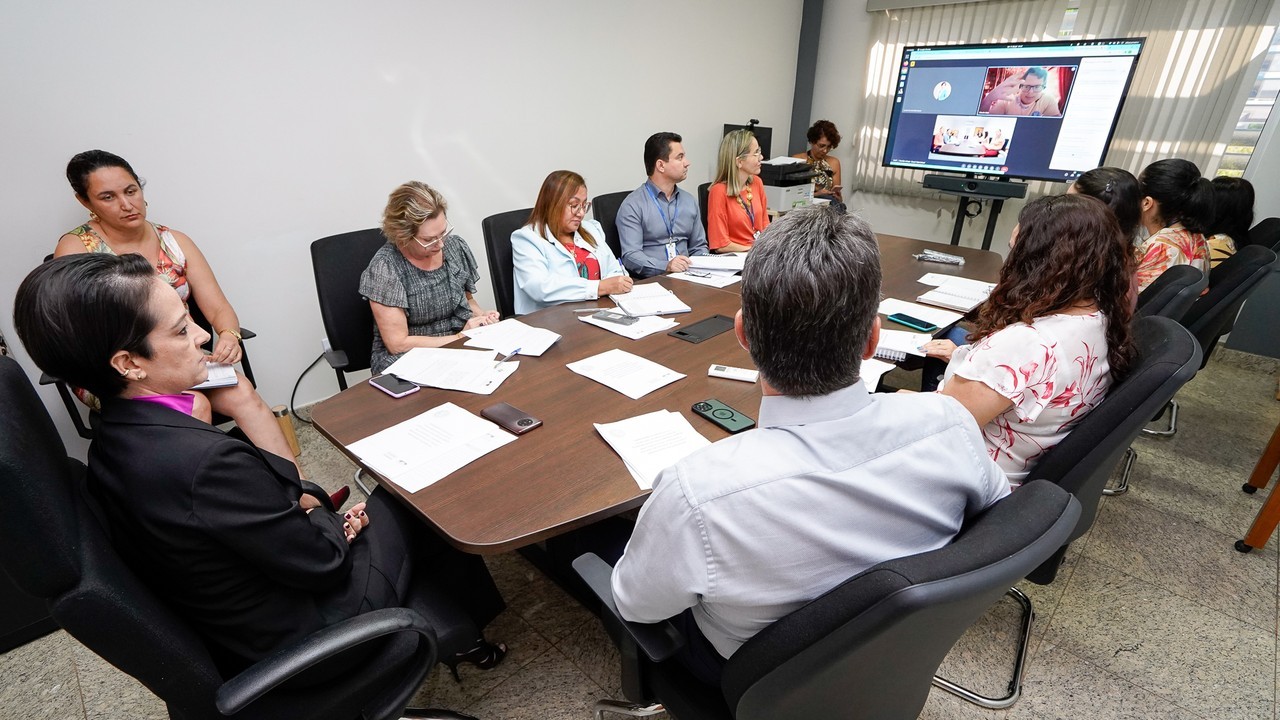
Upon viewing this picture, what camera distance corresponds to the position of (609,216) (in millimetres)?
3148

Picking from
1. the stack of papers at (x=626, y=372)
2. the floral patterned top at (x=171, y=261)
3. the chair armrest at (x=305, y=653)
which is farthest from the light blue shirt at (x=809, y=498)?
the floral patterned top at (x=171, y=261)

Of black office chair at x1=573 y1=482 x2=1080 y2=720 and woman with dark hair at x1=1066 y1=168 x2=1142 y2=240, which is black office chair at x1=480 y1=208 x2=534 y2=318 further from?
woman with dark hair at x1=1066 y1=168 x2=1142 y2=240

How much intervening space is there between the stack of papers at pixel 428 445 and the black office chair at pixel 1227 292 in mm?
2201

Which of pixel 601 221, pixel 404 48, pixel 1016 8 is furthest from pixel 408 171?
pixel 1016 8

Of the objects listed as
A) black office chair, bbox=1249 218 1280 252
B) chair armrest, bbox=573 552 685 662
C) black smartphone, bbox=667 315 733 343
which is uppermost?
black office chair, bbox=1249 218 1280 252

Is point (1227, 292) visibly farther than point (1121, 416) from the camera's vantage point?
Yes

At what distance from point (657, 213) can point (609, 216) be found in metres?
0.27

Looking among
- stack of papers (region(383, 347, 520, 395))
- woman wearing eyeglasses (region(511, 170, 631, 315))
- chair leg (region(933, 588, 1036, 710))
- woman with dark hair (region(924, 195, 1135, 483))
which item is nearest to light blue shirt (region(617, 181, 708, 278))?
woman wearing eyeglasses (region(511, 170, 631, 315))

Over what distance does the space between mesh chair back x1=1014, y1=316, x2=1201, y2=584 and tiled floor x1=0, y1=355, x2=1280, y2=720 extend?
0.50 m

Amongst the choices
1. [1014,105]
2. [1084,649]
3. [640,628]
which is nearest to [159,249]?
[640,628]

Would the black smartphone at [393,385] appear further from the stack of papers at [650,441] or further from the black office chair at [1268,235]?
the black office chair at [1268,235]

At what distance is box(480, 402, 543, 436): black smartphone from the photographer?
1.39 m

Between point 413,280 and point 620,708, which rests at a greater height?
point 413,280

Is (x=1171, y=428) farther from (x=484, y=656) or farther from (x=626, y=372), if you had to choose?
(x=484, y=656)
